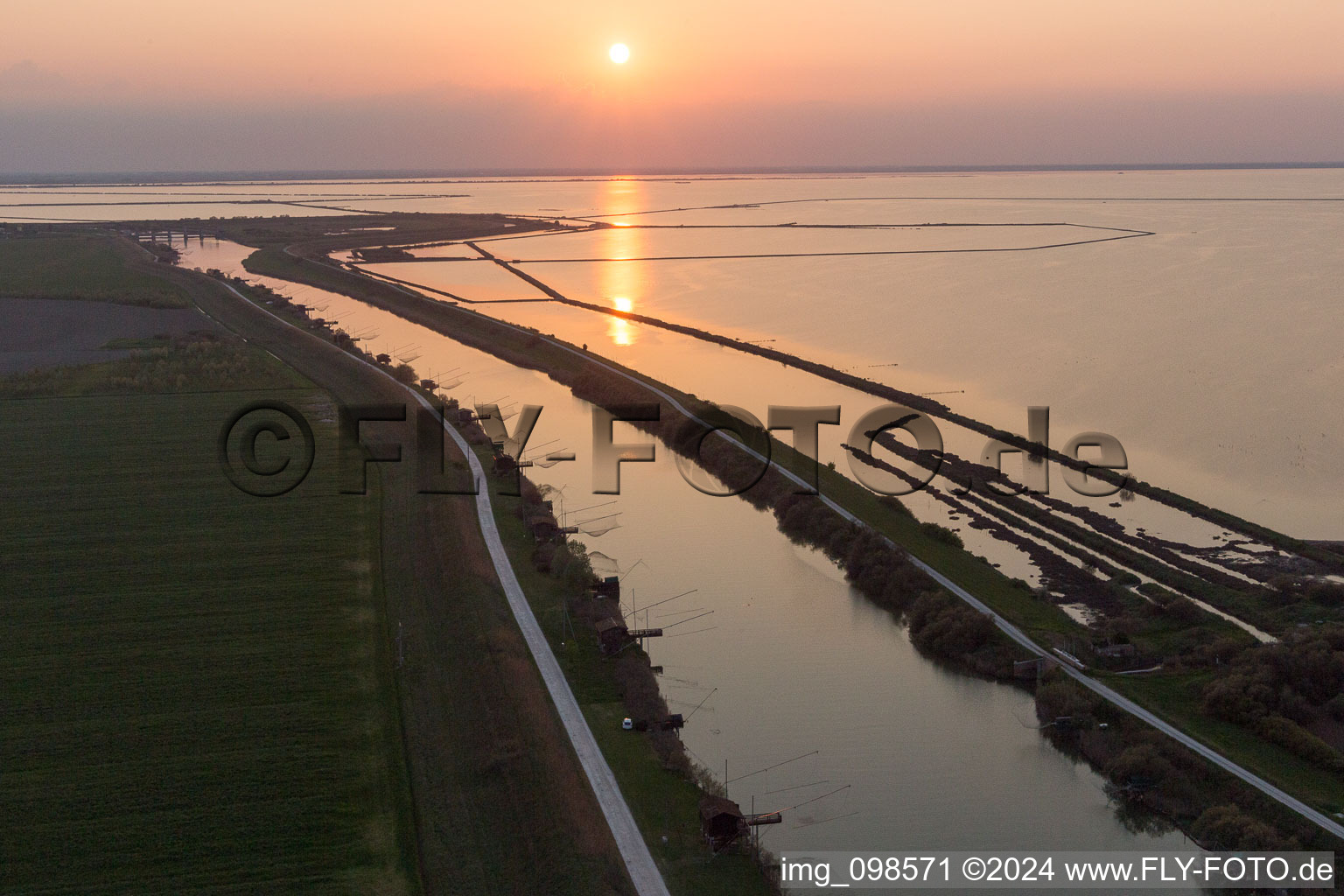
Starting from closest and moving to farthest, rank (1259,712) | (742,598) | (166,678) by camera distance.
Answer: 1. (1259,712)
2. (166,678)
3. (742,598)

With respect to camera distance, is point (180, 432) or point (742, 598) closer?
point (742, 598)

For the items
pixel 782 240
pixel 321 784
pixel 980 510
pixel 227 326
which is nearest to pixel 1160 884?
pixel 321 784

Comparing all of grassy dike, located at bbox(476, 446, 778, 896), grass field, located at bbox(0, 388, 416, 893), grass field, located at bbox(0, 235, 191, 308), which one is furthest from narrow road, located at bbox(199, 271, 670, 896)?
grass field, located at bbox(0, 235, 191, 308)

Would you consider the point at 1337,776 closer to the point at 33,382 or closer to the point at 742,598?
the point at 742,598

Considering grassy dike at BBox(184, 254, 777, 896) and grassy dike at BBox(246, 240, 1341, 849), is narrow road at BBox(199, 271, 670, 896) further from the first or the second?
grassy dike at BBox(246, 240, 1341, 849)

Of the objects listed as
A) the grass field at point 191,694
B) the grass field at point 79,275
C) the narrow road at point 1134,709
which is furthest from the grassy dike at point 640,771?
the grass field at point 79,275

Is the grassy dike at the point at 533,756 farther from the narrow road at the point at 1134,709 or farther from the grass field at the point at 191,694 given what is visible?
the narrow road at the point at 1134,709
